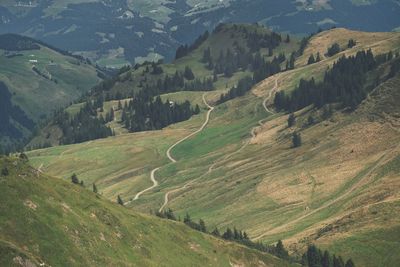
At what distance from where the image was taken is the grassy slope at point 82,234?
10612cm

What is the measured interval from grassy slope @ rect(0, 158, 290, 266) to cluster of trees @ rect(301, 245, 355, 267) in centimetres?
1631

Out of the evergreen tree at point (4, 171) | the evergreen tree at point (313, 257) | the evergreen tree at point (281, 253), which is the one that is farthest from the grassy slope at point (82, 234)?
the evergreen tree at point (313, 257)

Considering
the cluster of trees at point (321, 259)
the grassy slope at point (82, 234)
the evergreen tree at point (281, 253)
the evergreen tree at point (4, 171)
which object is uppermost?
the evergreen tree at point (4, 171)

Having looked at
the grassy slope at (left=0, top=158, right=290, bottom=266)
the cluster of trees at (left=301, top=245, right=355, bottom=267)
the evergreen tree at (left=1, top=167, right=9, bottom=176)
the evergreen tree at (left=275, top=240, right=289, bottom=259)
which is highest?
the evergreen tree at (left=1, top=167, right=9, bottom=176)

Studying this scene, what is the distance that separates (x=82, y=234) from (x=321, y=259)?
229 ft

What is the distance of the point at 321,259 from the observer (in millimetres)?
166875

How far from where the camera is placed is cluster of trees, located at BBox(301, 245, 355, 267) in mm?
163000

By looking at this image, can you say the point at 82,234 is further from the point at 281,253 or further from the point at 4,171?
the point at 281,253

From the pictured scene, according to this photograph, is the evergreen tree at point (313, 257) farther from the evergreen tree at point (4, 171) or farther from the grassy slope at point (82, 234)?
the evergreen tree at point (4, 171)

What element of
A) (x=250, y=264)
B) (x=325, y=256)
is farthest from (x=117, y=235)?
(x=325, y=256)

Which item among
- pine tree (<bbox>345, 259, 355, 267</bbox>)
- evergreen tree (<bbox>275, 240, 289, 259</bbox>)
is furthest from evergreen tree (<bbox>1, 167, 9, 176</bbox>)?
pine tree (<bbox>345, 259, 355, 267</bbox>)

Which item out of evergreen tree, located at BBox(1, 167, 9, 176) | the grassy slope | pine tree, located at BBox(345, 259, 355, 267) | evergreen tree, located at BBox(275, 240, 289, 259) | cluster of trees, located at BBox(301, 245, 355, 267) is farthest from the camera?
evergreen tree, located at BBox(275, 240, 289, 259)

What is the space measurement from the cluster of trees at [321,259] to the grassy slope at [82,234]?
53.5ft

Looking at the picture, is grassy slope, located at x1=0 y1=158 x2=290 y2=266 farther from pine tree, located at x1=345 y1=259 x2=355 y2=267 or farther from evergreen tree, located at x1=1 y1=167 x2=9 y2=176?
pine tree, located at x1=345 y1=259 x2=355 y2=267
